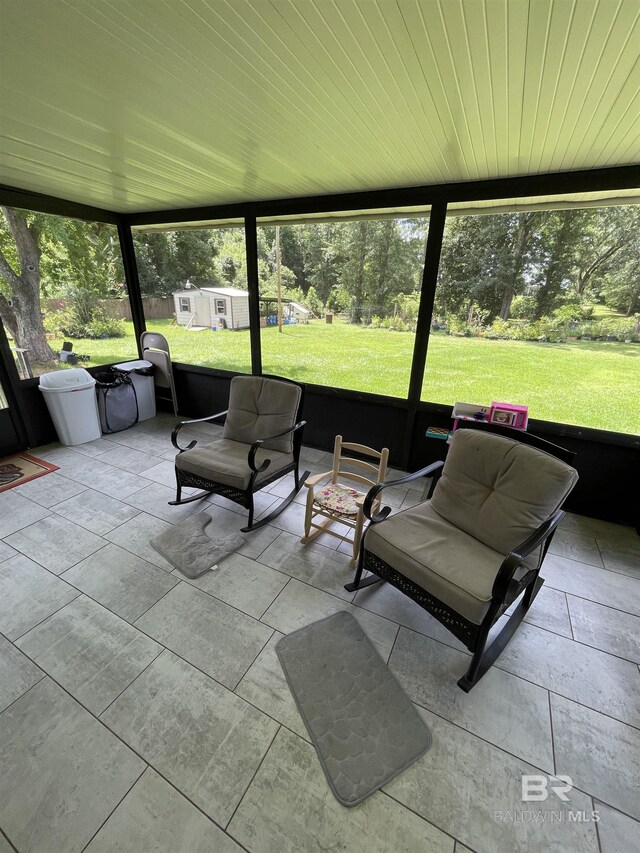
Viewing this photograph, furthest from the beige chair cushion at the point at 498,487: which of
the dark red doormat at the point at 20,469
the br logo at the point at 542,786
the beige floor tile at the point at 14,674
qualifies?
the dark red doormat at the point at 20,469

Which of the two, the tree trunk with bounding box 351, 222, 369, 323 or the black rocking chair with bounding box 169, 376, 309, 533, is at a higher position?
the tree trunk with bounding box 351, 222, 369, 323

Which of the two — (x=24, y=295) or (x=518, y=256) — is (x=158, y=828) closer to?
(x=518, y=256)

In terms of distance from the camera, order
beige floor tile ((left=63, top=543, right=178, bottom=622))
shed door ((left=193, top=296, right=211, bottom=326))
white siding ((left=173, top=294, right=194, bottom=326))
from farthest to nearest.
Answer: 1. white siding ((left=173, top=294, right=194, bottom=326))
2. shed door ((left=193, top=296, right=211, bottom=326))
3. beige floor tile ((left=63, top=543, right=178, bottom=622))

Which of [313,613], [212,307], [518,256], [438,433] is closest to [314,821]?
[313,613]

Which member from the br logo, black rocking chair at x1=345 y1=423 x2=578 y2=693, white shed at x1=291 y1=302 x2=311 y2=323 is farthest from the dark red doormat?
the br logo

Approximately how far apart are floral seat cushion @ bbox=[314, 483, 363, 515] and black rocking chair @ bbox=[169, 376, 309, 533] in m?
0.50

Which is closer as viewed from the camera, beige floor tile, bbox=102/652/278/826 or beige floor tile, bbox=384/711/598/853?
beige floor tile, bbox=384/711/598/853

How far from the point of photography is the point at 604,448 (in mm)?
2539

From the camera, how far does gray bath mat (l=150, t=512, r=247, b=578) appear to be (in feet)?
6.93

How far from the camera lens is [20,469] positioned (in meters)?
3.18

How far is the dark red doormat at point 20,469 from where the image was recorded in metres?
2.98

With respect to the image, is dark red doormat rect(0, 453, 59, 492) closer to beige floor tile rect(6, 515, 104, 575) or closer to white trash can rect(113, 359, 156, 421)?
beige floor tile rect(6, 515, 104, 575)

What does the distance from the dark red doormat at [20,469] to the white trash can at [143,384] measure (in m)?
1.23

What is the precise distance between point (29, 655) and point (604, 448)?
382cm
